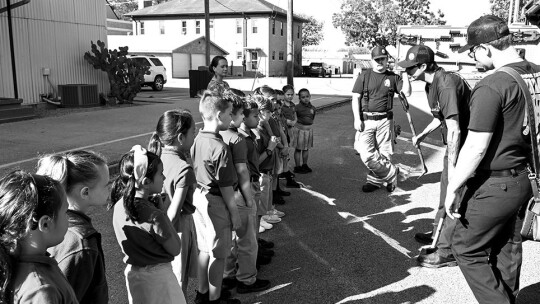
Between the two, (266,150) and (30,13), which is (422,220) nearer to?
(266,150)

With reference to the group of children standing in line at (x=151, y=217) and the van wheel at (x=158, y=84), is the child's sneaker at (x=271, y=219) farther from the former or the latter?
the van wheel at (x=158, y=84)

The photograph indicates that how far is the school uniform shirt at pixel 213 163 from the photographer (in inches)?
137

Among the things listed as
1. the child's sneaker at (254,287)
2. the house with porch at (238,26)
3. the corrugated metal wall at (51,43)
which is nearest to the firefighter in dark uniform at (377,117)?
the child's sneaker at (254,287)

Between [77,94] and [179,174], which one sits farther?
[77,94]

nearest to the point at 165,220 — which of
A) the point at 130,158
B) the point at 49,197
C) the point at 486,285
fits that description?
the point at 130,158

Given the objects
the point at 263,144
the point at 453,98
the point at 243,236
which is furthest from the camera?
the point at 263,144

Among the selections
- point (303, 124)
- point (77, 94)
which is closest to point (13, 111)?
point (77, 94)

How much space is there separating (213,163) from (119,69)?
15.0m

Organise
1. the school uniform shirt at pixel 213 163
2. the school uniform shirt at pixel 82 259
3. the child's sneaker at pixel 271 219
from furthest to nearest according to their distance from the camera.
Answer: the child's sneaker at pixel 271 219 → the school uniform shirt at pixel 213 163 → the school uniform shirt at pixel 82 259

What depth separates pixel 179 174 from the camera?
3174mm

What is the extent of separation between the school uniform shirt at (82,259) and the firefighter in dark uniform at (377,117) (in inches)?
216

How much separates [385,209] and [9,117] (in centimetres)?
1078

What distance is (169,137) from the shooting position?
10.8ft

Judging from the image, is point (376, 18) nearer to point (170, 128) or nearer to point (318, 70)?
point (318, 70)
